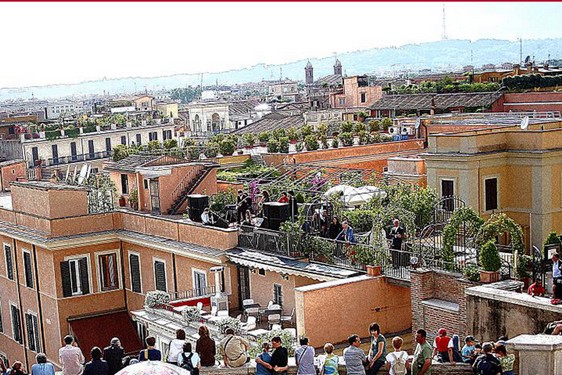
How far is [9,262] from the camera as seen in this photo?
34.9 m

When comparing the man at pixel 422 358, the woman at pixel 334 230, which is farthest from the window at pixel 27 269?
A: the man at pixel 422 358

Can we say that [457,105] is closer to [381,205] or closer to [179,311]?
[381,205]

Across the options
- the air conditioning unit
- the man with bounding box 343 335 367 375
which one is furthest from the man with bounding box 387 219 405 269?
the air conditioning unit

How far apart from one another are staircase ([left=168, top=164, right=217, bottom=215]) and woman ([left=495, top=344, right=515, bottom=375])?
2217 centimetres

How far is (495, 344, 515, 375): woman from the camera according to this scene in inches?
515

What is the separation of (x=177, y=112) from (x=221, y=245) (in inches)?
3994

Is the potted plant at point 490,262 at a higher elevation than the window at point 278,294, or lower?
higher

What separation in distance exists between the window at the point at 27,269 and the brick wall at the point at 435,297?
1779 cm

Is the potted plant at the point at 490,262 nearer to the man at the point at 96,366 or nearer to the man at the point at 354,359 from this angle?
the man at the point at 354,359

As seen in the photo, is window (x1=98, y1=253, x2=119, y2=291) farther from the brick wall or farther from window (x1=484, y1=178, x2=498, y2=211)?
the brick wall

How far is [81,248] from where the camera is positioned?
104ft

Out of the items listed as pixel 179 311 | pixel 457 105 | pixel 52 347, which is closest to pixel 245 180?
pixel 52 347

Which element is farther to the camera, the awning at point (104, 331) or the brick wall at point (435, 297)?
the awning at point (104, 331)

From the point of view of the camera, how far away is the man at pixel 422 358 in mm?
13469
